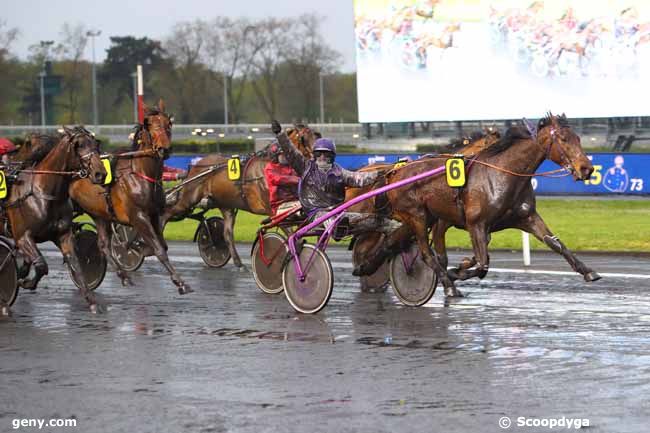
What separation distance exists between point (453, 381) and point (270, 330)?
2.90m

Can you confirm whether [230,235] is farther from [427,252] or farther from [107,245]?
[427,252]

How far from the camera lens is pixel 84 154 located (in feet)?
39.5

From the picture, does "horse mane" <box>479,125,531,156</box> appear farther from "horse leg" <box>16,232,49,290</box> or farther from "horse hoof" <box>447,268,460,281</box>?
"horse leg" <box>16,232,49,290</box>

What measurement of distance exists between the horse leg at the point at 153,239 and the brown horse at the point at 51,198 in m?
1.05

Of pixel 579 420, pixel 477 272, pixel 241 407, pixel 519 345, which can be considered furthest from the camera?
pixel 477 272

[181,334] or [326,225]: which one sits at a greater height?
[326,225]

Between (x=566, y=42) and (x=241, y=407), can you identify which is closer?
(x=241, y=407)

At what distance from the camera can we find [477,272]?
11.5 metres

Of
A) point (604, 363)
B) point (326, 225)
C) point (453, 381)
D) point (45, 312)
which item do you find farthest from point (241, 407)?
point (45, 312)

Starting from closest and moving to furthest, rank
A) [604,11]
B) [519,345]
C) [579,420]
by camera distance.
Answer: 1. [579,420]
2. [519,345]
3. [604,11]

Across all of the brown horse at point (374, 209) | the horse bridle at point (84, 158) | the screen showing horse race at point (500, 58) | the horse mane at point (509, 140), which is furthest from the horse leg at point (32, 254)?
the screen showing horse race at point (500, 58)

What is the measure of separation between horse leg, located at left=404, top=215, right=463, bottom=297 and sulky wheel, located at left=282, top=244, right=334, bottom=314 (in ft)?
3.23

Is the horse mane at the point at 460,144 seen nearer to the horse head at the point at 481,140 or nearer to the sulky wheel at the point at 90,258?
the horse head at the point at 481,140

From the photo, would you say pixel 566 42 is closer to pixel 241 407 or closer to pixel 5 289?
pixel 5 289
